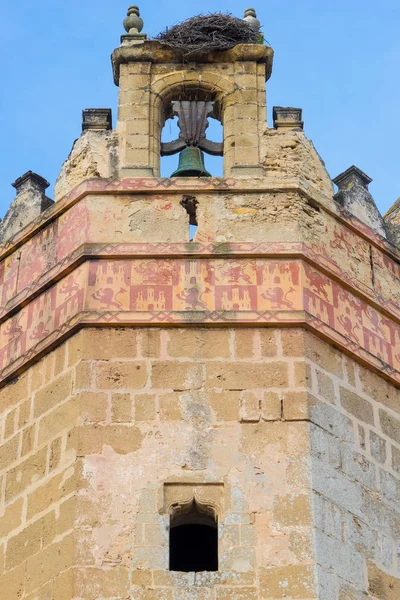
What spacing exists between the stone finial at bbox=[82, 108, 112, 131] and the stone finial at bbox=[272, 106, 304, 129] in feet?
3.97

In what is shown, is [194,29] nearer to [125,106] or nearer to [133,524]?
[125,106]

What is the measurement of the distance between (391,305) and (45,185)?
2690 mm

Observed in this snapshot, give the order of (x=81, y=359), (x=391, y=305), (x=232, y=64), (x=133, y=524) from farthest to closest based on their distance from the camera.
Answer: (x=232, y=64) < (x=391, y=305) < (x=81, y=359) < (x=133, y=524)

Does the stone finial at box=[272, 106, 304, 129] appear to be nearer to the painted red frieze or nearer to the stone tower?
the stone tower

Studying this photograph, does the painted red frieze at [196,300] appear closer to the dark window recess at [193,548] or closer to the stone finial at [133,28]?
the dark window recess at [193,548]

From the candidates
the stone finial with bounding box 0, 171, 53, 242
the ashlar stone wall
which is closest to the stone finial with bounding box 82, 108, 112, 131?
the stone finial with bounding box 0, 171, 53, 242

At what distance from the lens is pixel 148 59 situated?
40.8 ft

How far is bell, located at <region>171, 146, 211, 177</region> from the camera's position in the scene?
12.3 metres

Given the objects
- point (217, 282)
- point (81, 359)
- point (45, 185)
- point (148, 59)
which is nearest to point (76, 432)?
point (81, 359)

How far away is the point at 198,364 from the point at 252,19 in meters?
3.45

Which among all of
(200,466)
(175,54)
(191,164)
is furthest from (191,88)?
(200,466)

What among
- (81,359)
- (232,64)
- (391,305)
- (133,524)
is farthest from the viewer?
(232,64)

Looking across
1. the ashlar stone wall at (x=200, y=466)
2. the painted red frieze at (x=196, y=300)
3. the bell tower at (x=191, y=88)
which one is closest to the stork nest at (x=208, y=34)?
the bell tower at (x=191, y=88)

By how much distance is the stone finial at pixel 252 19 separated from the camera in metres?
12.8
